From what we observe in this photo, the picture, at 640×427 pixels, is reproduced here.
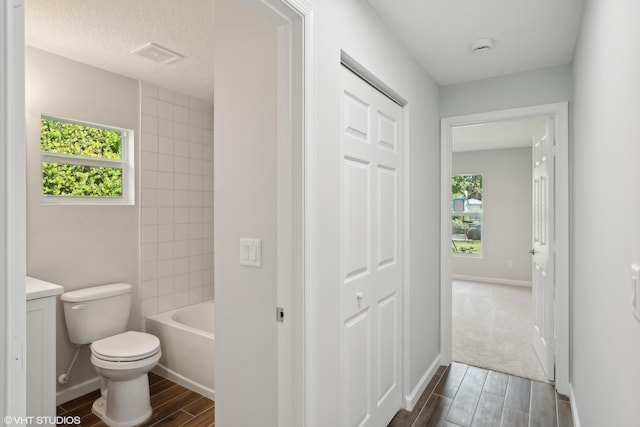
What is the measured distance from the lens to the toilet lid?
2.35 m

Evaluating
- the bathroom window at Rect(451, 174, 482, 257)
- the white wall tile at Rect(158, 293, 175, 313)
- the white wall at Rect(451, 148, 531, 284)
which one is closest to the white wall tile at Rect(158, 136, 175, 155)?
the white wall tile at Rect(158, 293, 175, 313)

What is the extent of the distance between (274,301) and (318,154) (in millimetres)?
635

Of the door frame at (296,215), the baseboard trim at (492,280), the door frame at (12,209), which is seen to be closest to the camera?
the door frame at (12,209)

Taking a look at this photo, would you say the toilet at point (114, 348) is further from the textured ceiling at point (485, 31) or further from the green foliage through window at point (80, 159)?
the textured ceiling at point (485, 31)

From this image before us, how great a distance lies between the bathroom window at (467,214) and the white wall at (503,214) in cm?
Answer: 12

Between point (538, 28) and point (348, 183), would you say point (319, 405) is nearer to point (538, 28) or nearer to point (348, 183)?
point (348, 183)

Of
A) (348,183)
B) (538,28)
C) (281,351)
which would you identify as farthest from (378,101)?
(281,351)

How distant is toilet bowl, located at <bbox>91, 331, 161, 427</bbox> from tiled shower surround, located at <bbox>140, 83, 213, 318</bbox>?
0.76 m

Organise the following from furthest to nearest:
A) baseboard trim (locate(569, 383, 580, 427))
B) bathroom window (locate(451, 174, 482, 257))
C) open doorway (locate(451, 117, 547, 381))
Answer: bathroom window (locate(451, 174, 482, 257)) < open doorway (locate(451, 117, 547, 381)) < baseboard trim (locate(569, 383, 580, 427))

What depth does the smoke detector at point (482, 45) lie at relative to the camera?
2311 millimetres

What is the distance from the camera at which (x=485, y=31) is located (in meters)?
Result: 2.20

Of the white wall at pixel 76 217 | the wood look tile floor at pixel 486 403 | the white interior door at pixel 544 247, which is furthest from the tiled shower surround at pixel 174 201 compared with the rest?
the white interior door at pixel 544 247

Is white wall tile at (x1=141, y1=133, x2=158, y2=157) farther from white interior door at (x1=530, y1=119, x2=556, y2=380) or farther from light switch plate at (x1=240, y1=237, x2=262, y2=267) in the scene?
white interior door at (x1=530, y1=119, x2=556, y2=380)

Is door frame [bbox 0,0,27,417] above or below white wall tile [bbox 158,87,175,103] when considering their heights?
below
